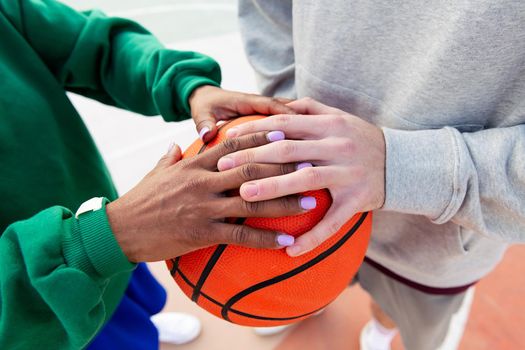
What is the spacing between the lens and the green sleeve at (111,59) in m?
0.77

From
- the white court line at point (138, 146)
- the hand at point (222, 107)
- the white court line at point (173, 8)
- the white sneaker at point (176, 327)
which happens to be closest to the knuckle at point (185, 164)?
the hand at point (222, 107)

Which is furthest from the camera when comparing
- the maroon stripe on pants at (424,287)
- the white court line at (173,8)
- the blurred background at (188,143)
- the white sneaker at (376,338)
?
the white court line at (173,8)

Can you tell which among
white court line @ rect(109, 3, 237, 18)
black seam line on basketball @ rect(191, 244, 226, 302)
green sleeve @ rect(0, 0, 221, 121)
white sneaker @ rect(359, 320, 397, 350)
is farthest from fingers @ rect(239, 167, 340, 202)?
white court line @ rect(109, 3, 237, 18)

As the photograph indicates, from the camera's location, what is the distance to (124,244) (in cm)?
53

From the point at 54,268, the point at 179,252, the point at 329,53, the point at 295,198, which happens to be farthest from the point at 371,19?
the point at 54,268

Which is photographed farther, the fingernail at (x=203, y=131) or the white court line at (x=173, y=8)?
the white court line at (x=173, y=8)

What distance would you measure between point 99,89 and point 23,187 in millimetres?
340

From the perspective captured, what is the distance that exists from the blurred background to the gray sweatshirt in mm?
740

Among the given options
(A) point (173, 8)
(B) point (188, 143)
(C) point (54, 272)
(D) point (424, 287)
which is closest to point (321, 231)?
(C) point (54, 272)

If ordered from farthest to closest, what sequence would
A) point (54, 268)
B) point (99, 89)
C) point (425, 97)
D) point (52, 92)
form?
1. point (99, 89)
2. point (52, 92)
3. point (425, 97)
4. point (54, 268)

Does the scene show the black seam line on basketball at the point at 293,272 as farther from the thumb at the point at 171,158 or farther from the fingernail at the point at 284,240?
the thumb at the point at 171,158

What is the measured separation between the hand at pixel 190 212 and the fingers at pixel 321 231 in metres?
Answer: 0.02

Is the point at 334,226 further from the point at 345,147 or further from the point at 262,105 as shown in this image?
the point at 262,105

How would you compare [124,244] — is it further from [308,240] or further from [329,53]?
[329,53]
